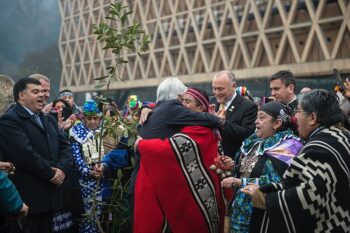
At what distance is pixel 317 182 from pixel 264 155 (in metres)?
0.99

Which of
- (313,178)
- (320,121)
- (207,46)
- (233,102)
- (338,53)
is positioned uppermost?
(207,46)

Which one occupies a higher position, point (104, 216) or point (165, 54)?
point (165, 54)

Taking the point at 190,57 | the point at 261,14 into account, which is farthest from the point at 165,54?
the point at 261,14

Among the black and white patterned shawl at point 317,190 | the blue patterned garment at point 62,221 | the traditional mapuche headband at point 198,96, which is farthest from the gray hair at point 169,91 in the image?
the blue patterned garment at point 62,221

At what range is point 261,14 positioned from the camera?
28.8 meters

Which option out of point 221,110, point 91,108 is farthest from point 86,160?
point 221,110

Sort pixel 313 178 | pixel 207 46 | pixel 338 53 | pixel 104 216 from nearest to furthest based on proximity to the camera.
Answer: pixel 313 178 → pixel 104 216 → pixel 338 53 → pixel 207 46

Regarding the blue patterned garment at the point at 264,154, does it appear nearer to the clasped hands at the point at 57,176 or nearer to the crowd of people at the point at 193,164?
the crowd of people at the point at 193,164

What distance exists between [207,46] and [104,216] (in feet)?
88.4

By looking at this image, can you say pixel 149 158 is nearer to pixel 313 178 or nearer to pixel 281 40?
pixel 313 178

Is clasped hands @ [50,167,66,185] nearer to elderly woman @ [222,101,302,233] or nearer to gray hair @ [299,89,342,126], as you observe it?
elderly woman @ [222,101,302,233]

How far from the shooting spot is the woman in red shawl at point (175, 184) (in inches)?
197

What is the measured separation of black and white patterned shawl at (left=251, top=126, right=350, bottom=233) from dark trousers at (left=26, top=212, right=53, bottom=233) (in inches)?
108

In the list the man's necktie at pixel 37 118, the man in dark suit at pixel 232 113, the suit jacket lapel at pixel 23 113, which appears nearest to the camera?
the suit jacket lapel at pixel 23 113
